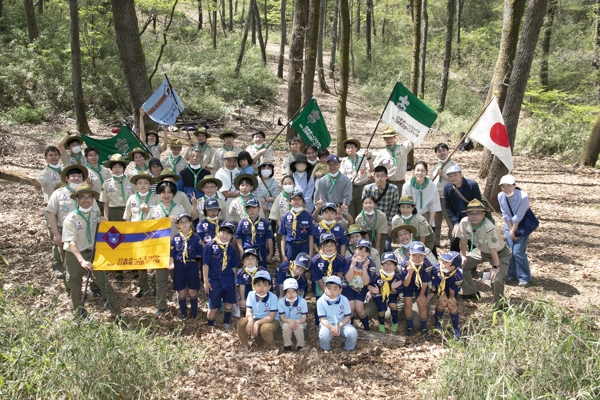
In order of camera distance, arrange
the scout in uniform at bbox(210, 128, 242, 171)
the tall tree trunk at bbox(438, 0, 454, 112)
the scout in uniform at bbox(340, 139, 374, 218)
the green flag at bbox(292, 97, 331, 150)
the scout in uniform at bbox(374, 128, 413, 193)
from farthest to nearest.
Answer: the tall tree trunk at bbox(438, 0, 454, 112), the green flag at bbox(292, 97, 331, 150), the scout in uniform at bbox(210, 128, 242, 171), the scout in uniform at bbox(374, 128, 413, 193), the scout in uniform at bbox(340, 139, 374, 218)

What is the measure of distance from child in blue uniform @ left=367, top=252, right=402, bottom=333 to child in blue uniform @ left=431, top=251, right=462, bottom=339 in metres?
0.54

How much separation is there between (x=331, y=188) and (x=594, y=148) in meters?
11.3

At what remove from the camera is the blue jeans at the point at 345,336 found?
6.36m

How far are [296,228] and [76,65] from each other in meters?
12.5

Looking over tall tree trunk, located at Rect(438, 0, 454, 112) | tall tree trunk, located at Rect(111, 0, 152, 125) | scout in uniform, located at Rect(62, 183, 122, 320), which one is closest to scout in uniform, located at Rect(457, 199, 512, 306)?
scout in uniform, located at Rect(62, 183, 122, 320)

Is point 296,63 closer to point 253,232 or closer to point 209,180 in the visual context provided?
point 209,180

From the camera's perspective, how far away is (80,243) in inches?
271

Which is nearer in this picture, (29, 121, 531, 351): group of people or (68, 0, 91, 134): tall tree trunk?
(29, 121, 531, 351): group of people

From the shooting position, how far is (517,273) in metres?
8.19

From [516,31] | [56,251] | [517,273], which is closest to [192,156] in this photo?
[56,251]

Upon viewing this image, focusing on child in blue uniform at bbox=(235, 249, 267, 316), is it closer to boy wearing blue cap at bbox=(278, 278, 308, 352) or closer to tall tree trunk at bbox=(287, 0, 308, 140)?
boy wearing blue cap at bbox=(278, 278, 308, 352)

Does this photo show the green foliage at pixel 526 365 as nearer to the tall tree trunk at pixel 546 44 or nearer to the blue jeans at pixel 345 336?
the blue jeans at pixel 345 336

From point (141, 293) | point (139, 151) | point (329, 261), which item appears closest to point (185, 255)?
point (141, 293)

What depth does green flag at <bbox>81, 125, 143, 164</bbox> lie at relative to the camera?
32.4 ft
